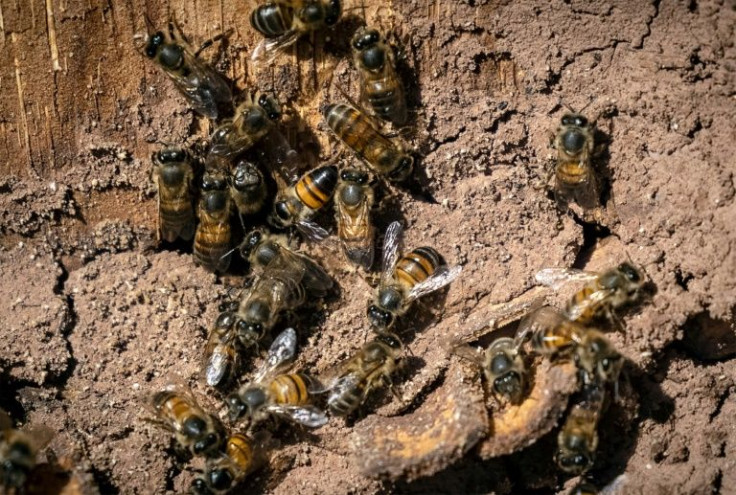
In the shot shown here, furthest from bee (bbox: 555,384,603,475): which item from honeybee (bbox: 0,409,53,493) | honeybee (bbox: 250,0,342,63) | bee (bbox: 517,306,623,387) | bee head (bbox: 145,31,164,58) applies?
bee head (bbox: 145,31,164,58)

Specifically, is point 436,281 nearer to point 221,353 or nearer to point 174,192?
point 221,353

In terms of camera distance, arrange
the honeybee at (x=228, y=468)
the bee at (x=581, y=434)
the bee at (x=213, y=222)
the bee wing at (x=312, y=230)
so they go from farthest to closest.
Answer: the bee wing at (x=312, y=230) < the bee at (x=213, y=222) < the honeybee at (x=228, y=468) < the bee at (x=581, y=434)

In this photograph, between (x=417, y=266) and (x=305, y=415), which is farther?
(x=417, y=266)

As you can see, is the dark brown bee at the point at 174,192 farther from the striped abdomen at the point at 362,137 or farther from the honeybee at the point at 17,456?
the honeybee at the point at 17,456

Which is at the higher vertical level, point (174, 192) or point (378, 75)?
point (378, 75)

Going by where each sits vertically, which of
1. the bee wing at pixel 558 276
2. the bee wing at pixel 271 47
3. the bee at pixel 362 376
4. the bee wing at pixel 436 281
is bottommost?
the bee at pixel 362 376

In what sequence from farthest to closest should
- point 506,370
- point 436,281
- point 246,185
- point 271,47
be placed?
point 246,185
point 436,281
point 271,47
point 506,370

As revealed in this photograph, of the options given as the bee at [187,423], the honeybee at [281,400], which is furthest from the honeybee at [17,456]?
the honeybee at [281,400]

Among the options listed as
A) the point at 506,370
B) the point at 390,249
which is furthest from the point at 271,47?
the point at 506,370
